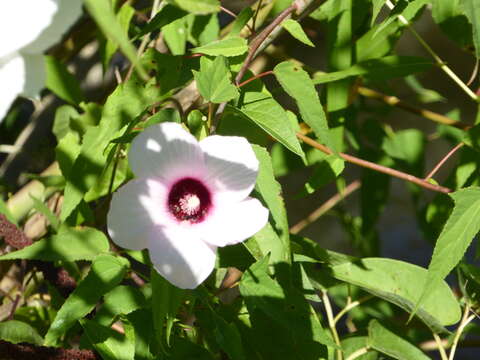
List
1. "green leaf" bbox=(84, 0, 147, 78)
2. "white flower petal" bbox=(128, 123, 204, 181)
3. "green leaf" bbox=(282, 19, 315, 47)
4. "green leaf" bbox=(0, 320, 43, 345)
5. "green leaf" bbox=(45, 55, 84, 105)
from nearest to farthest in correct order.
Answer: "green leaf" bbox=(84, 0, 147, 78) < "white flower petal" bbox=(128, 123, 204, 181) < "green leaf" bbox=(282, 19, 315, 47) < "green leaf" bbox=(0, 320, 43, 345) < "green leaf" bbox=(45, 55, 84, 105)

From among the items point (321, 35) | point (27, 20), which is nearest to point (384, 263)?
A: point (321, 35)

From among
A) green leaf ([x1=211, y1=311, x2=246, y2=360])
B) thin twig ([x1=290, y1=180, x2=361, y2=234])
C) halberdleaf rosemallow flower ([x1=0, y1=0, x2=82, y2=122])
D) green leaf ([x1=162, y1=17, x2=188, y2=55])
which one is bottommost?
thin twig ([x1=290, y1=180, x2=361, y2=234])

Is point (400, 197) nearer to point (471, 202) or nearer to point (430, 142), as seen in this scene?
point (430, 142)

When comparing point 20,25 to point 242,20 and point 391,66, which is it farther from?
point 391,66

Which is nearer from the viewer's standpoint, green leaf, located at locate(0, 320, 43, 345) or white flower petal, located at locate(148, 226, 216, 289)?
white flower petal, located at locate(148, 226, 216, 289)

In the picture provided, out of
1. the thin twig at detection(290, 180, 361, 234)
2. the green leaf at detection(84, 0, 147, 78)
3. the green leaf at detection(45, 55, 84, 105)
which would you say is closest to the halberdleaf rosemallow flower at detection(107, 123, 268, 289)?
the green leaf at detection(84, 0, 147, 78)

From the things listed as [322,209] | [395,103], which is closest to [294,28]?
[395,103]

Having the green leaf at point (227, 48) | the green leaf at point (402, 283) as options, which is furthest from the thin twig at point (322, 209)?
the green leaf at point (227, 48)

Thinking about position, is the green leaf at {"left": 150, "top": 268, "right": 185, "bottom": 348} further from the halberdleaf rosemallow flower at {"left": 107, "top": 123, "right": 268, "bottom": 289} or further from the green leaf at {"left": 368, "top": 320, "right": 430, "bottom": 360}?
the green leaf at {"left": 368, "top": 320, "right": 430, "bottom": 360}
